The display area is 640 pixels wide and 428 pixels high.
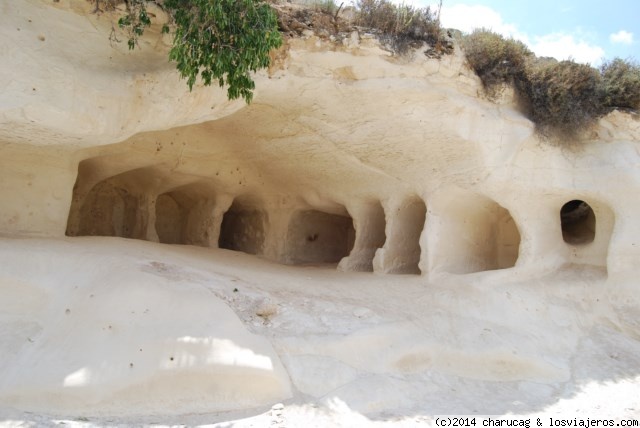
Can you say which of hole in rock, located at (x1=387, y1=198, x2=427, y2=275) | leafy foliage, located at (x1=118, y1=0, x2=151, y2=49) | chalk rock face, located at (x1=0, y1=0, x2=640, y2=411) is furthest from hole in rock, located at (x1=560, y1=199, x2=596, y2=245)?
leafy foliage, located at (x1=118, y1=0, x2=151, y2=49)

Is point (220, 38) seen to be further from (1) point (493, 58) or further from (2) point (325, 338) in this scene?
(1) point (493, 58)

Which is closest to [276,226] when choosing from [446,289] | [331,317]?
[446,289]

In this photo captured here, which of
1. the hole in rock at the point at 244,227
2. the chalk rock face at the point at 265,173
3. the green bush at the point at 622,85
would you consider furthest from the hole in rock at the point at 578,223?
the hole in rock at the point at 244,227

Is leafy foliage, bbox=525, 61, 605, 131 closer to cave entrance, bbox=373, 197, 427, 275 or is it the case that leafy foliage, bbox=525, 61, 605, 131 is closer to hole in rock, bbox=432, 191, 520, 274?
hole in rock, bbox=432, 191, 520, 274

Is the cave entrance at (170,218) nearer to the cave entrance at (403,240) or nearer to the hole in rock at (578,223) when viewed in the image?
the cave entrance at (403,240)

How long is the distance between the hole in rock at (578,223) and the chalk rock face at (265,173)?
0.02m

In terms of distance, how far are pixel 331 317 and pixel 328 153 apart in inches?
107

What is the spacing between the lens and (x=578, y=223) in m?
7.05

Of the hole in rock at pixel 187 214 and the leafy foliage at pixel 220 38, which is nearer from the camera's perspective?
the leafy foliage at pixel 220 38

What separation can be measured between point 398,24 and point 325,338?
3.38 m

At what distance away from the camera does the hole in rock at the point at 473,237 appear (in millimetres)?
A: 6516

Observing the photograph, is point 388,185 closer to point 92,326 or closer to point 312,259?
point 312,259

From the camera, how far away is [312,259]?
381 inches

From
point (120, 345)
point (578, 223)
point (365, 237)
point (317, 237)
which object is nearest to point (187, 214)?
point (317, 237)
